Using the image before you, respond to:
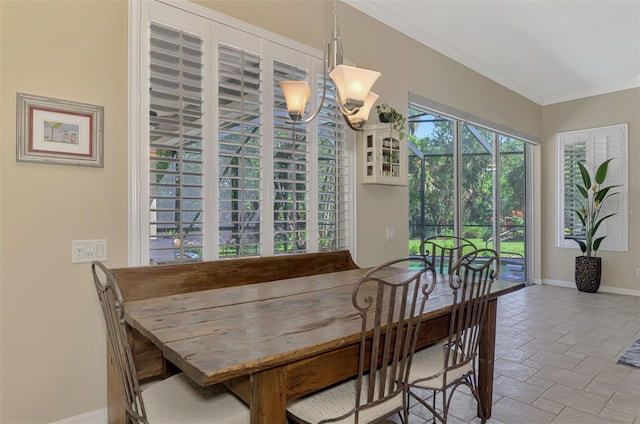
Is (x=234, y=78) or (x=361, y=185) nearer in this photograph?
(x=234, y=78)

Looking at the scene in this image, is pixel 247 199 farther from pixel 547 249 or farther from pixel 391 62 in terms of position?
pixel 547 249

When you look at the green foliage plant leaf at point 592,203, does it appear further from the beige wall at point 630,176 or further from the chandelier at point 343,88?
the chandelier at point 343,88

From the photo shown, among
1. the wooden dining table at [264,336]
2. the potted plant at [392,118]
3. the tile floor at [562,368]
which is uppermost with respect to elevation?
the potted plant at [392,118]

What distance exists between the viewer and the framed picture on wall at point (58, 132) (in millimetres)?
1863

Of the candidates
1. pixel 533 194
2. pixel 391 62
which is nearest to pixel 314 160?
pixel 391 62

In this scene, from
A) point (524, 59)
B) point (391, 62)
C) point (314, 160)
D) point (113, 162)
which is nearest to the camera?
Result: point (113, 162)

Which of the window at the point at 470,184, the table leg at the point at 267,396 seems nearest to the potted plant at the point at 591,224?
the window at the point at 470,184

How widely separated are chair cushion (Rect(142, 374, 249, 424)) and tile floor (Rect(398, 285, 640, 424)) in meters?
1.30

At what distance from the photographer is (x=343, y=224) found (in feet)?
10.7

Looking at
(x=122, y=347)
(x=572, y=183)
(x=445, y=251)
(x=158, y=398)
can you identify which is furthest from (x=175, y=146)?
(x=572, y=183)

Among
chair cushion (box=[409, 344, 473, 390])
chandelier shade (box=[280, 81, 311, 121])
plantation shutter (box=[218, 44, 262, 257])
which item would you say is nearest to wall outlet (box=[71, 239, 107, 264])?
plantation shutter (box=[218, 44, 262, 257])

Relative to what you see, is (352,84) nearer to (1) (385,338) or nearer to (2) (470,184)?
(1) (385,338)

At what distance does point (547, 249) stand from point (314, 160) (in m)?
5.27

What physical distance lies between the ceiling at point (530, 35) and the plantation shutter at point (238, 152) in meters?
1.34
